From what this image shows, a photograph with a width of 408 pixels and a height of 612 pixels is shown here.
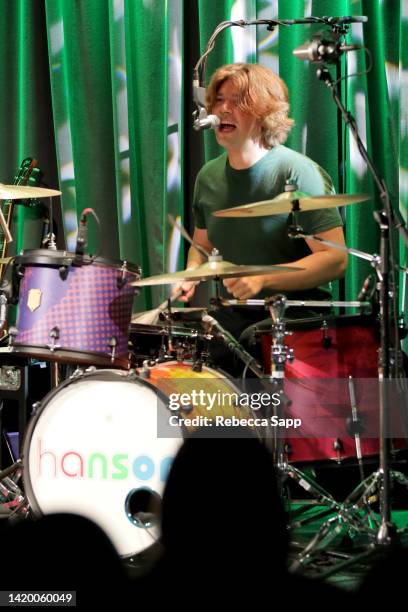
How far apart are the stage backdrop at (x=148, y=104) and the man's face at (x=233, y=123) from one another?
0.29 m

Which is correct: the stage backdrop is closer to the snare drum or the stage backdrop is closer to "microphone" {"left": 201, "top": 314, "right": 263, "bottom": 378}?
the snare drum

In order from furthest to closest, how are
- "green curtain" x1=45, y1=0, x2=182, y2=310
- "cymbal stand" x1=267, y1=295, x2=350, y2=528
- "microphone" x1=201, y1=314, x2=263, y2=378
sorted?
"green curtain" x1=45, y1=0, x2=182, y2=310 < "microphone" x1=201, y1=314, x2=263, y2=378 < "cymbal stand" x1=267, y1=295, x2=350, y2=528

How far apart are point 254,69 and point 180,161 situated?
0.63 metres

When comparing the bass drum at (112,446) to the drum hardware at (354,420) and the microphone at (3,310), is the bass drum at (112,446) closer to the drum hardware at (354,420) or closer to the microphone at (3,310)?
the drum hardware at (354,420)

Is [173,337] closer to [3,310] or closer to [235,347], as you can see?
[235,347]

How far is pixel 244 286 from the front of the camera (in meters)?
2.64

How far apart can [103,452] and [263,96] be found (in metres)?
1.50

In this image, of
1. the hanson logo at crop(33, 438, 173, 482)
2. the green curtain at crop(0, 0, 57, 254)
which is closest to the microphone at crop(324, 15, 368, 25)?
the hanson logo at crop(33, 438, 173, 482)

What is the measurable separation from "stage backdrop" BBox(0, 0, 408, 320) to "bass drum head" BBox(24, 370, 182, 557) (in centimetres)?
122

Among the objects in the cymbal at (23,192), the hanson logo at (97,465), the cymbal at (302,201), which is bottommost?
the hanson logo at (97,465)

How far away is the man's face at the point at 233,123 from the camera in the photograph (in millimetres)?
3311

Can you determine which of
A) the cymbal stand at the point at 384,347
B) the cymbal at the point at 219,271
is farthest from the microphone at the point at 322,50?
the cymbal at the point at 219,271

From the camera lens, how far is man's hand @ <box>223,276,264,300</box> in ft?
8.66

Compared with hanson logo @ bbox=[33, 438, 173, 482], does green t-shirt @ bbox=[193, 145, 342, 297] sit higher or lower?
higher
